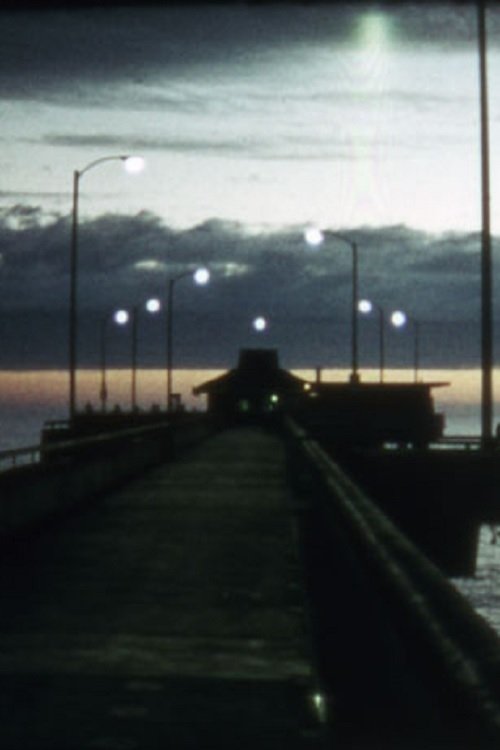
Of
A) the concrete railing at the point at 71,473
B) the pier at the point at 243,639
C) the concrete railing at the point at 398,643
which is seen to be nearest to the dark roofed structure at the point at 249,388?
the concrete railing at the point at 71,473

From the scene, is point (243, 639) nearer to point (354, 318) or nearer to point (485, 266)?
point (485, 266)

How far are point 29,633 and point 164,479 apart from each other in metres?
30.5

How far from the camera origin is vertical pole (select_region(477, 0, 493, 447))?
43156 mm

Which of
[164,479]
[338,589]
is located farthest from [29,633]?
[164,479]

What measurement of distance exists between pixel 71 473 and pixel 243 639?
17.5 metres

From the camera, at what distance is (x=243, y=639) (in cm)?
1452

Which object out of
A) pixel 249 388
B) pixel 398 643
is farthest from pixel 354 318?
pixel 249 388

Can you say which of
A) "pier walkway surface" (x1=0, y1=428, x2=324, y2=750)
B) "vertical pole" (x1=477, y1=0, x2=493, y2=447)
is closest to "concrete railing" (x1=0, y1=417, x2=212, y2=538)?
"pier walkway surface" (x1=0, y1=428, x2=324, y2=750)

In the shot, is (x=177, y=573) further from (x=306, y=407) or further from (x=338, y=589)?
(x=306, y=407)

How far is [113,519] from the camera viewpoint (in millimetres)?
29234

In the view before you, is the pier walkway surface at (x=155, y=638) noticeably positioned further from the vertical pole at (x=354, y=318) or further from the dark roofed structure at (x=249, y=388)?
the dark roofed structure at (x=249, y=388)

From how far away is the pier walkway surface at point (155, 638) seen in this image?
10508mm

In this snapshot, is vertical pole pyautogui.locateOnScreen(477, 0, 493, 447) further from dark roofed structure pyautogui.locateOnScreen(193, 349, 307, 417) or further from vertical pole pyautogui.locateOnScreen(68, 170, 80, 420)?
dark roofed structure pyautogui.locateOnScreen(193, 349, 307, 417)

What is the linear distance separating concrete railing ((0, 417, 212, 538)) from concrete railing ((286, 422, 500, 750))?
737 cm
